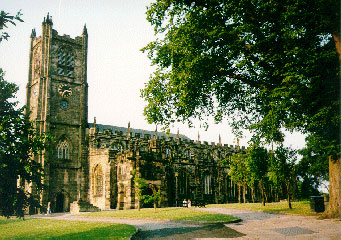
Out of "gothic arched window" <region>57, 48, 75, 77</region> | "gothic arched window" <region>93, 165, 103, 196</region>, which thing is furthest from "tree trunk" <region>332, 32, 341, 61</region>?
"gothic arched window" <region>57, 48, 75, 77</region>

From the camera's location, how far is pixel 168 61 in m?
18.1

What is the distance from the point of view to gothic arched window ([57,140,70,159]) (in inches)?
1797

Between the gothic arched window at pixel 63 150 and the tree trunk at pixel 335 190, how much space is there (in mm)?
36955

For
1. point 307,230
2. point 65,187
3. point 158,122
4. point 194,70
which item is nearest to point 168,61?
point 194,70

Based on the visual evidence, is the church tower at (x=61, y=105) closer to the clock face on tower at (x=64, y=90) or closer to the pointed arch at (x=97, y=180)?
the clock face on tower at (x=64, y=90)

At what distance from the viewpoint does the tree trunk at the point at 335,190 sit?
16.4 metres

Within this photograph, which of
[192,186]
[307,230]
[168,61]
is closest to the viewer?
[307,230]

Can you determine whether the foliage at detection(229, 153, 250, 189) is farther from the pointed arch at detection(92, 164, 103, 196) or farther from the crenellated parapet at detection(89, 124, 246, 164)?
the pointed arch at detection(92, 164, 103, 196)

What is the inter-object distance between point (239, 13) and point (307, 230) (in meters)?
10.3

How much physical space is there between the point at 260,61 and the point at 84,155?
35.1m

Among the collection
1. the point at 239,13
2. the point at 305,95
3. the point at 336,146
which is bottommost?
the point at 336,146

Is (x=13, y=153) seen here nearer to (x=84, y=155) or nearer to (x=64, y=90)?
(x=84, y=155)

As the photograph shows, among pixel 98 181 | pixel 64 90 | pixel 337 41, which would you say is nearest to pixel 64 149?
pixel 98 181

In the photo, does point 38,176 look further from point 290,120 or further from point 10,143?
point 290,120
